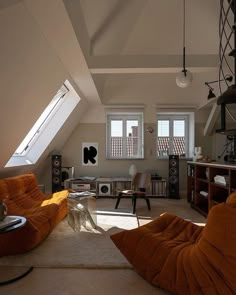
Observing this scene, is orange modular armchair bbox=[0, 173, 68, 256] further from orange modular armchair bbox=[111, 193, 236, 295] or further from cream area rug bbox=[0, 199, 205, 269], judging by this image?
orange modular armchair bbox=[111, 193, 236, 295]

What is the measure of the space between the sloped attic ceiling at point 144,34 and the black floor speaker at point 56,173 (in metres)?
2.16

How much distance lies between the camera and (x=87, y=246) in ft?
9.02

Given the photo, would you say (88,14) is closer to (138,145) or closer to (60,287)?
(60,287)

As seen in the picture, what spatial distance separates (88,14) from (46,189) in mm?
4284

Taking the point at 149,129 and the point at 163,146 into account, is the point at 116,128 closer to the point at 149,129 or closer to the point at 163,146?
the point at 149,129

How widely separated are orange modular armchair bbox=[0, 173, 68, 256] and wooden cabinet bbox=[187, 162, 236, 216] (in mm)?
2285

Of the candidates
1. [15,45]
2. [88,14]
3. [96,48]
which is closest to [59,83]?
[96,48]

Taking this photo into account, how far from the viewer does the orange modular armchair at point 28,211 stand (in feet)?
7.97

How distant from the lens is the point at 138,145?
6.25 m

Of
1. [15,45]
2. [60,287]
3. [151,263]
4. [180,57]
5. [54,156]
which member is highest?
[180,57]

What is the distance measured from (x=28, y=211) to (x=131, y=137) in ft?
11.9

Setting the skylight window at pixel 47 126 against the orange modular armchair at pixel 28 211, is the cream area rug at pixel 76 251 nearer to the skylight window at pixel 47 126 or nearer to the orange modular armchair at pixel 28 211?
the orange modular armchair at pixel 28 211

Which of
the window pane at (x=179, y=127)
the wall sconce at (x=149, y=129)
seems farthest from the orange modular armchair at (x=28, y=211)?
the window pane at (x=179, y=127)

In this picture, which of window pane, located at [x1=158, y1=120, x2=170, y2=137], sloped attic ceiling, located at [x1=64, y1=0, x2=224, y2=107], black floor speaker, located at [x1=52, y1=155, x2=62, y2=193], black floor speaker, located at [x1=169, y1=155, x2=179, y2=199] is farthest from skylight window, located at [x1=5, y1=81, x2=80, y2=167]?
black floor speaker, located at [x1=169, y1=155, x2=179, y2=199]
